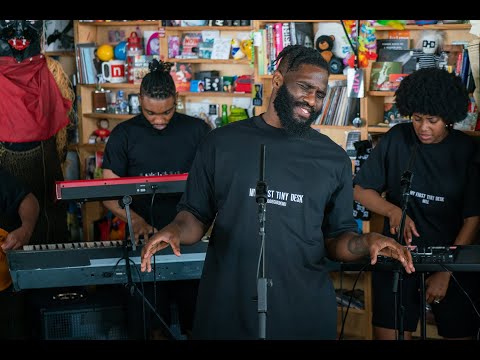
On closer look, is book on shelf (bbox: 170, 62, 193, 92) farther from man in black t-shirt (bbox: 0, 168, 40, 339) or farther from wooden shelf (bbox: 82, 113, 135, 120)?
man in black t-shirt (bbox: 0, 168, 40, 339)

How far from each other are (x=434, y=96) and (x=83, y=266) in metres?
1.83

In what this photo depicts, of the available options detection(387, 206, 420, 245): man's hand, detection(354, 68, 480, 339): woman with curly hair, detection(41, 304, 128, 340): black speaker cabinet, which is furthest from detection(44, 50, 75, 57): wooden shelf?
detection(387, 206, 420, 245): man's hand

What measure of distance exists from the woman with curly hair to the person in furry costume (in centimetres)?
242

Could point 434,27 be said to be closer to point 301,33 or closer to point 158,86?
point 301,33

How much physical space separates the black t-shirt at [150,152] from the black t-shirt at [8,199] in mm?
468

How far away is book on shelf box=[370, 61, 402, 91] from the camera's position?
4832mm

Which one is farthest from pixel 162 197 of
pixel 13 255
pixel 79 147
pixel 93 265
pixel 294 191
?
pixel 79 147

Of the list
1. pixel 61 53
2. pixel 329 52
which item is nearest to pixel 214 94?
pixel 329 52

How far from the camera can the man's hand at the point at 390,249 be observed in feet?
8.39

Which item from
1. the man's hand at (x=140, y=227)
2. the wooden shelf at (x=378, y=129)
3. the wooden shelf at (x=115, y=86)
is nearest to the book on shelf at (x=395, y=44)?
the wooden shelf at (x=378, y=129)

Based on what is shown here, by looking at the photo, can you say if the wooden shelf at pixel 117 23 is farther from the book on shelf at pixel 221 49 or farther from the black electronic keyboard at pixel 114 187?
the black electronic keyboard at pixel 114 187

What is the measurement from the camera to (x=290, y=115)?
2.76 metres

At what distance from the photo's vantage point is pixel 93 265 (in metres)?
3.55
